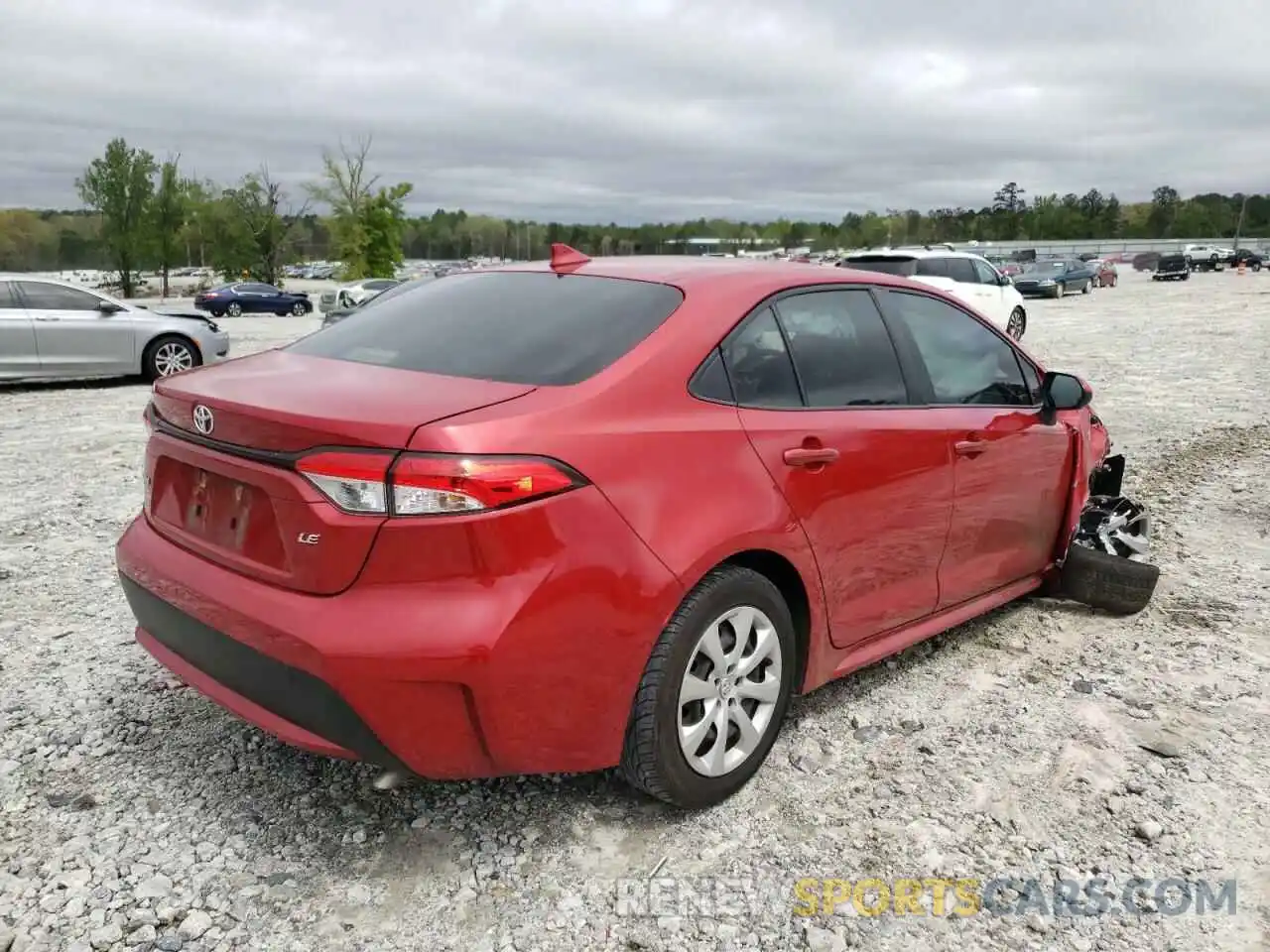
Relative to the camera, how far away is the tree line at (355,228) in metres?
53.5

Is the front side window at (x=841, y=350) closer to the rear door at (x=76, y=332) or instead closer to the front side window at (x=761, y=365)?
the front side window at (x=761, y=365)

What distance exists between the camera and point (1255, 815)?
2.98m

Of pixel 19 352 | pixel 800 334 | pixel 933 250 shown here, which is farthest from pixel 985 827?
pixel 933 250

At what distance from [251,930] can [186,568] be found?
0.97 meters

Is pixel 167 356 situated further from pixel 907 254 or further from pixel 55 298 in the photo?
pixel 907 254

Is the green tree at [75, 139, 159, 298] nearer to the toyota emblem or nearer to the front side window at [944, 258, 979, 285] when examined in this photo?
the front side window at [944, 258, 979, 285]

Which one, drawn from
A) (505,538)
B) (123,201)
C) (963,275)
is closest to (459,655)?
(505,538)

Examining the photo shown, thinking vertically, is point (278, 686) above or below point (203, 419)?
below

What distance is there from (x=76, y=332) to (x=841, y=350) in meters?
11.8

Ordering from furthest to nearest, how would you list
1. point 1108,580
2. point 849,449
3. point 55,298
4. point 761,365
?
1. point 55,298
2. point 1108,580
3. point 849,449
4. point 761,365

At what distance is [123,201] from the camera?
5388 centimetres

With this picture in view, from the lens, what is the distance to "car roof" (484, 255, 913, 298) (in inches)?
125

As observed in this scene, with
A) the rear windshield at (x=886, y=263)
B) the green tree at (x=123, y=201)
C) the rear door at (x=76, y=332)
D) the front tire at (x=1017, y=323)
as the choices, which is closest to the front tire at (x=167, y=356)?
the rear door at (x=76, y=332)

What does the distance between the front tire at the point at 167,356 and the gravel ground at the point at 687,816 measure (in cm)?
924
